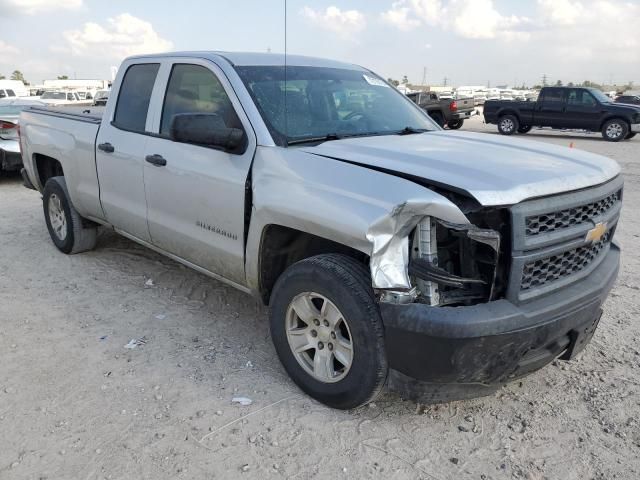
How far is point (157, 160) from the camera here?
398 cm

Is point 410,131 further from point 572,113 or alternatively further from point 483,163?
point 572,113

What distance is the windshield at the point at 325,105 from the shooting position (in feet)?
11.5

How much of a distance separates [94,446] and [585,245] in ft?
8.67

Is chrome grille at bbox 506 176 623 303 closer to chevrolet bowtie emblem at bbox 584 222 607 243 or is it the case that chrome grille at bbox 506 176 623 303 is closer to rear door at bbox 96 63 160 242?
chevrolet bowtie emblem at bbox 584 222 607 243

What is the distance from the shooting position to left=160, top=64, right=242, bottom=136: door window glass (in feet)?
11.9

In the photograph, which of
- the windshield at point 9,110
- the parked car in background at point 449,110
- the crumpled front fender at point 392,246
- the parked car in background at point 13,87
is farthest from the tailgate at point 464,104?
the parked car in background at point 13,87

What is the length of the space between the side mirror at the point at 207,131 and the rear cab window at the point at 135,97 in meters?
1.17

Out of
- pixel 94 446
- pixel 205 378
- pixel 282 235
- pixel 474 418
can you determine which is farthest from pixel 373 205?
pixel 94 446

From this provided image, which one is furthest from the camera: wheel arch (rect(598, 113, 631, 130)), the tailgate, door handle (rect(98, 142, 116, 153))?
the tailgate

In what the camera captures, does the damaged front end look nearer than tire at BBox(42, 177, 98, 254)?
Yes

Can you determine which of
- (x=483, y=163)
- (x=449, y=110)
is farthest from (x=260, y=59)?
(x=449, y=110)

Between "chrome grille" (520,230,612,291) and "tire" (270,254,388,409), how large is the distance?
0.72m

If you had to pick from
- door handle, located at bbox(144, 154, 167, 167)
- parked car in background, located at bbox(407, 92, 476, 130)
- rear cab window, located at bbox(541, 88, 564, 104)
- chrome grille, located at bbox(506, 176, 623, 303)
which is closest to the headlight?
chrome grille, located at bbox(506, 176, 623, 303)

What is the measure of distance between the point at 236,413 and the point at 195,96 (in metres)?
2.15
